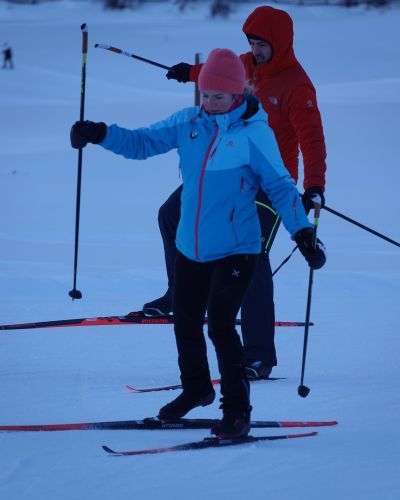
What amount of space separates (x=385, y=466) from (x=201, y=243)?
1036 mm

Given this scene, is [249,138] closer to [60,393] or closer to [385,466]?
[385,466]

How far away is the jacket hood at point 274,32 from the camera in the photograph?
432cm

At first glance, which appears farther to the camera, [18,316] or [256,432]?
[18,316]

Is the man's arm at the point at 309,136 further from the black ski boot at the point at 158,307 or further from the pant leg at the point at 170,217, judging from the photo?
the black ski boot at the point at 158,307

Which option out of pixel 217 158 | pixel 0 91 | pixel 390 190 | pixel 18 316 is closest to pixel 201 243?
pixel 217 158

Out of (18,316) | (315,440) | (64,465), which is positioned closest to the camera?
(64,465)

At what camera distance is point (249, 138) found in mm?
3311

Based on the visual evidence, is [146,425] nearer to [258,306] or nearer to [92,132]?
[258,306]

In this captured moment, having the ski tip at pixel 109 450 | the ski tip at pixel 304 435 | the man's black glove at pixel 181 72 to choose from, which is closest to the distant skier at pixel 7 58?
the man's black glove at pixel 181 72

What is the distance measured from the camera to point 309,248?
A: 3367mm

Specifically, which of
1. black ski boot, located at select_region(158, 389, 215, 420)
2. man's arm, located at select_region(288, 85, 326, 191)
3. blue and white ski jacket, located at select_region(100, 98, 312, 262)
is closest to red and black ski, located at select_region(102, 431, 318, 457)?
black ski boot, located at select_region(158, 389, 215, 420)

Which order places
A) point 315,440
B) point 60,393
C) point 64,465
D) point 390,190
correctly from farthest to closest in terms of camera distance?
point 390,190 → point 60,393 → point 315,440 → point 64,465

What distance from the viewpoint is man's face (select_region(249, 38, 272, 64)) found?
436cm

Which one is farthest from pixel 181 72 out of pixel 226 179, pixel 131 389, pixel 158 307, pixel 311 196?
pixel 226 179
